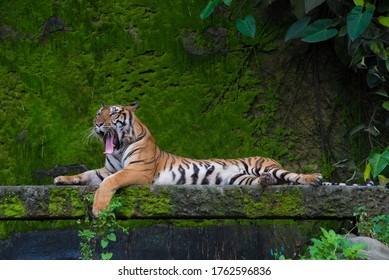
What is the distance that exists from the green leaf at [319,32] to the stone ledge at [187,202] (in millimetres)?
1543

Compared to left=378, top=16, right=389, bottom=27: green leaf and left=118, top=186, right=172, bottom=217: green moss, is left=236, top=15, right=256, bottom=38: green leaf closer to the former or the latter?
left=378, top=16, right=389, bottom=27: green leaf

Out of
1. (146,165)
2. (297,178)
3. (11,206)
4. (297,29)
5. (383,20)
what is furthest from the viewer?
(297,29)

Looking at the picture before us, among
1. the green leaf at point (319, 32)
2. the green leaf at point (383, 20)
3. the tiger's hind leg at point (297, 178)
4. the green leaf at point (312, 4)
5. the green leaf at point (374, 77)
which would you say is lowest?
the tiger's hind leg at point (297, 178)

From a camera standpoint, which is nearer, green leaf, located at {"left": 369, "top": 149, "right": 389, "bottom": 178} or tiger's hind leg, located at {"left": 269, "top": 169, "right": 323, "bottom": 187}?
tiger's hind leg, located at {"left": 269, "top": 169, "right": 323, "bottom": 187}

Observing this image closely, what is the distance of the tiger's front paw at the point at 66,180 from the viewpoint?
17.4 ft

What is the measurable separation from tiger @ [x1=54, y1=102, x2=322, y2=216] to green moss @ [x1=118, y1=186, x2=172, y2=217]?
0.19 meters

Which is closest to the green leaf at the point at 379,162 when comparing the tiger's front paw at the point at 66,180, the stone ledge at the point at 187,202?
the stone ledge at the point at 187,202

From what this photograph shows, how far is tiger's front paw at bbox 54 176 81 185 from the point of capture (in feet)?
17.4

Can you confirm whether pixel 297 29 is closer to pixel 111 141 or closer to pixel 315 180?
pixel 315 180

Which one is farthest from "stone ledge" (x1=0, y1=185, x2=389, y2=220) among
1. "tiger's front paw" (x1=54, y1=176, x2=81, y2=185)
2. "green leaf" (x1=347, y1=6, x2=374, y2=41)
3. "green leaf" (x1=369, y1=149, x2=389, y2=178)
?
"green leaf" (x1=347, y1=6, x2=374, y2=41)

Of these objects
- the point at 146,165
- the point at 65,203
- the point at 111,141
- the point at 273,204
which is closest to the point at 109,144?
the point at 111,141

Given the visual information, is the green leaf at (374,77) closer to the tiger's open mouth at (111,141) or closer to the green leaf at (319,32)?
the green leaf at (319,32)

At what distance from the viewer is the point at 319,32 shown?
614cm

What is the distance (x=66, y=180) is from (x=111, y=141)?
43cm
